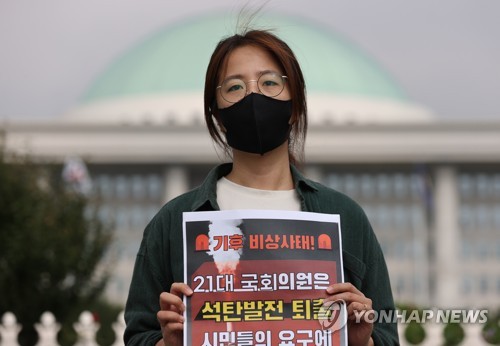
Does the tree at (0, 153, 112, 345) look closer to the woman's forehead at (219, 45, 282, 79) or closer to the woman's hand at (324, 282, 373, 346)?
the woman's forehead at (219, 45, 282, 79)

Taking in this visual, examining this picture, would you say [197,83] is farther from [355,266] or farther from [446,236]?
[355,266]

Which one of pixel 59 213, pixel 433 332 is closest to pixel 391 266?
pixel 59 213

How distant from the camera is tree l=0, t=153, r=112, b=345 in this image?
29672 millimetres

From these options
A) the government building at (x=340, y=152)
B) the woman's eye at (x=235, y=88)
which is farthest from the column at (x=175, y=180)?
the woman's eye at (x=235, y=88)

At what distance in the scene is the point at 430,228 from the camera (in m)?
85.8

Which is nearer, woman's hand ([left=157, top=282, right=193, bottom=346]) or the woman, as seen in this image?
woman's hand ([left=157, top=282, right=193, bottom=346])

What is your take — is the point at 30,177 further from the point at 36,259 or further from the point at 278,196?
the point at 278,196

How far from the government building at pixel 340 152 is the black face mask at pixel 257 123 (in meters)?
66.9

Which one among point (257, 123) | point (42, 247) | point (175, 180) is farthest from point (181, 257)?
point (175, 180)

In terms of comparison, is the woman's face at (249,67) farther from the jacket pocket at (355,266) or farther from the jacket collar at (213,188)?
the jacket pocket at (355,266)

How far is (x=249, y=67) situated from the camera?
4.16 metres

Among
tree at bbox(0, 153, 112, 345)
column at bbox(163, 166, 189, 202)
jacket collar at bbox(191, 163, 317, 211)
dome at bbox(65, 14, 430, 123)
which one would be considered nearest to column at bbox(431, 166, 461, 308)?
dome at bbox(65, 14, 430, 123)

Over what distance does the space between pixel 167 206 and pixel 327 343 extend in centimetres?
61

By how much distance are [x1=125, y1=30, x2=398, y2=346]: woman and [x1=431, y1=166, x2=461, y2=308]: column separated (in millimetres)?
76824
